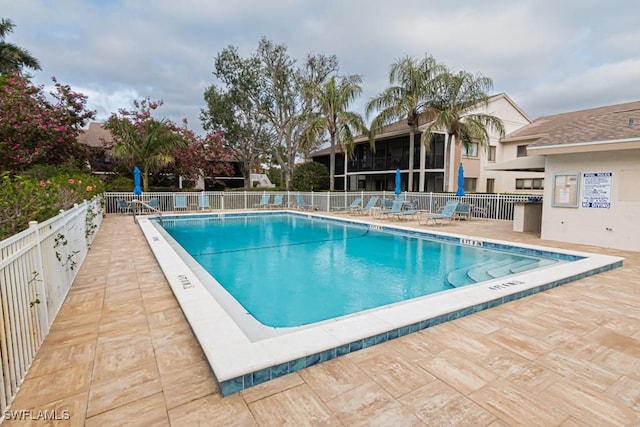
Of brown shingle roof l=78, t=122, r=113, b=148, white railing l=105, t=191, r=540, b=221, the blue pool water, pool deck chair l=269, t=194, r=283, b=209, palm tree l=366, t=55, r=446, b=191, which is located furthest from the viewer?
brown shingle roof l=78, t=122, r=113, b=148

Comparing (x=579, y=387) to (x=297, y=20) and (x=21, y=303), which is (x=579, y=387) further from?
(x=297, y=20)

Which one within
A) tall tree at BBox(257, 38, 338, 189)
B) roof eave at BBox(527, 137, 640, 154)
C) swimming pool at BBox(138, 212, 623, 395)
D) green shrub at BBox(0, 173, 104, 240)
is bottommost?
swimming pool at BBox(138, 212, 623, 395)

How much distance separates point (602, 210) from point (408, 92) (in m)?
12.8

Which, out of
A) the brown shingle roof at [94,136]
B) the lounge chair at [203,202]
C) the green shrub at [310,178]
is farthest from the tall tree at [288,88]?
the brown shingle roof at [94,136]

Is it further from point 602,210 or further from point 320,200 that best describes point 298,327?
point 320,200

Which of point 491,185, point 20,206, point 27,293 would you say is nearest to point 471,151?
point 491,185

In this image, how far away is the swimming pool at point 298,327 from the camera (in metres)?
2.57

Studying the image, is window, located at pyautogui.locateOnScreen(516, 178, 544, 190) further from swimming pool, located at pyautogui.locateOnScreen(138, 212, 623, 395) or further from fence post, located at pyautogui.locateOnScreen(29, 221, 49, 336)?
fence post, located at pyautogui.locateOnScreen(29, 221, 49, 336)

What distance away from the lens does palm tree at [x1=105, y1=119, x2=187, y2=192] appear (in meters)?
18.2

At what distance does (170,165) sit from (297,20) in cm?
1246

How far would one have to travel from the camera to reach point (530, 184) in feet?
74.5

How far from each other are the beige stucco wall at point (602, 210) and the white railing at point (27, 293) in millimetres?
10839

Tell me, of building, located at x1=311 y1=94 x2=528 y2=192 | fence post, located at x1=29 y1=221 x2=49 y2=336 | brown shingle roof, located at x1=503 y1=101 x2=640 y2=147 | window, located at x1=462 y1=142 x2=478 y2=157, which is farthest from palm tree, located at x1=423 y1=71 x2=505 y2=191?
fence post, located at x1=29 y1=221 x2=49 y2=336

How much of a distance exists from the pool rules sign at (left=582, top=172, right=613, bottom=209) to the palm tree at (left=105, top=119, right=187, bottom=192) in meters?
18.9
